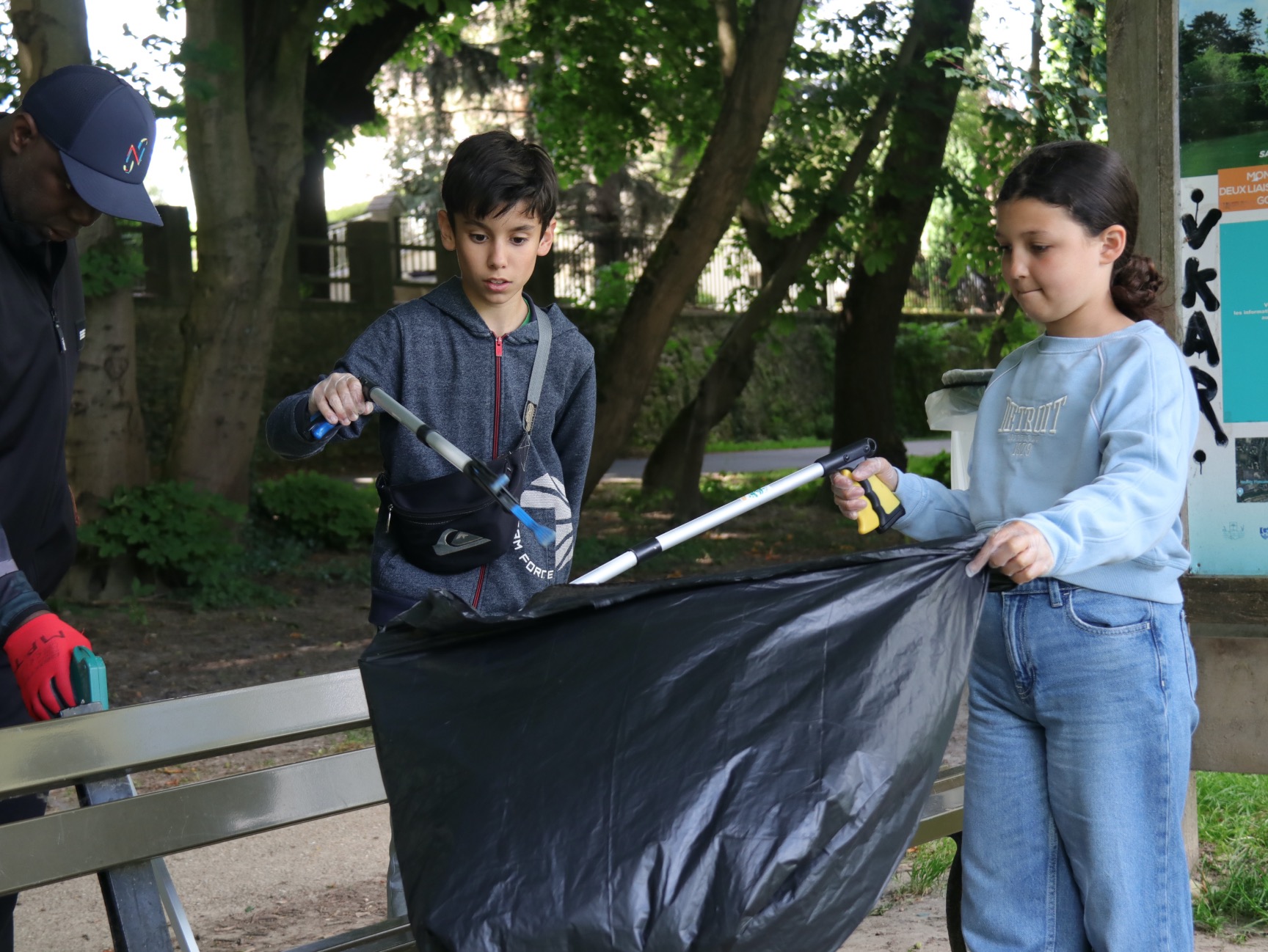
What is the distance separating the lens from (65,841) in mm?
2047

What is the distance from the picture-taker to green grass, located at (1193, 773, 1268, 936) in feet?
11.5

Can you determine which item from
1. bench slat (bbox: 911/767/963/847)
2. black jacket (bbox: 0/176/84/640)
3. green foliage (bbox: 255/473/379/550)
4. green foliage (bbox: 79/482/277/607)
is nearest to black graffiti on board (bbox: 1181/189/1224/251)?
bench slat (bbox: 911/767/963/847)

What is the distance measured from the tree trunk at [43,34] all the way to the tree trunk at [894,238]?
18.9ft

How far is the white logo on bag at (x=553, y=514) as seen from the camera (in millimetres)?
2527

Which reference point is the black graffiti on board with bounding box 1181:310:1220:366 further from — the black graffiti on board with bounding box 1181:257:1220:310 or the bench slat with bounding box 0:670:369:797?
the bench slat with bounding box 0:670:369:797

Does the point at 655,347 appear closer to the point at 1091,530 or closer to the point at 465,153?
the point at 465,153

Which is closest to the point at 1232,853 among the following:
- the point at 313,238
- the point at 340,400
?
the point at 340,400

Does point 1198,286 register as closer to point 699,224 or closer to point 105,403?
point 699,224

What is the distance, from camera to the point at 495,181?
8.00 feet

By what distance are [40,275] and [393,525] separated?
0.82 metres

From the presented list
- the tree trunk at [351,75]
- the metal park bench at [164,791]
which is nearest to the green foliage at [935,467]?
the tree trunk at [351,75]

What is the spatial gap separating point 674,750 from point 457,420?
1.03 metres

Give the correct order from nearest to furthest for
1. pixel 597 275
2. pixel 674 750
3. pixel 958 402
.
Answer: pixel 674 750, pixel 958 402, pixel 597 275

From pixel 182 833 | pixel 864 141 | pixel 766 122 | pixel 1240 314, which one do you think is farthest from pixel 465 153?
pixel 864 141
